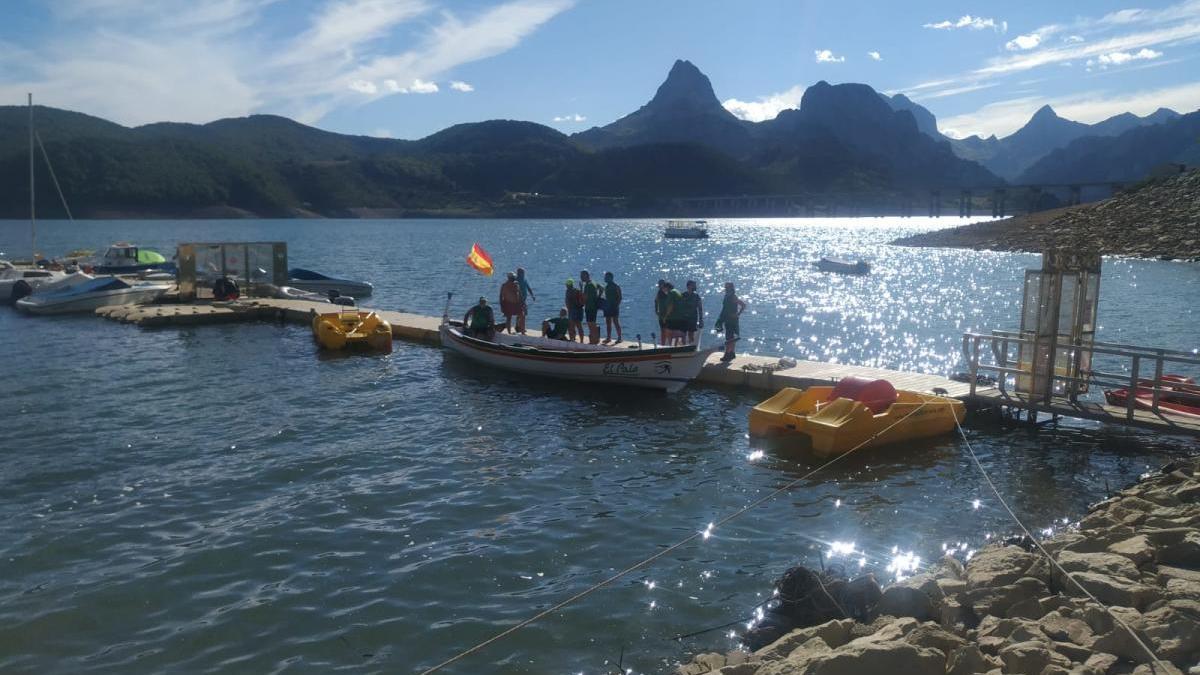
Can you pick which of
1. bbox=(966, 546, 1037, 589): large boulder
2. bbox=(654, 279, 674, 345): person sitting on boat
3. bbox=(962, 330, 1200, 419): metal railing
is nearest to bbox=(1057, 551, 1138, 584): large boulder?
bbox=(966, 546, 1037, 589): large boulder

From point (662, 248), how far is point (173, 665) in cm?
10050

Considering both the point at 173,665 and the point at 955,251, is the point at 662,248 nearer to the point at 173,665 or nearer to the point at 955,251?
the point at 955,251

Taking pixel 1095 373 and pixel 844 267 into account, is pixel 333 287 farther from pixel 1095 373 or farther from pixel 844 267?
pixel 844 267

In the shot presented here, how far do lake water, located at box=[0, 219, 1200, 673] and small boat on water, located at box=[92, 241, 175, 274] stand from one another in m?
21.5

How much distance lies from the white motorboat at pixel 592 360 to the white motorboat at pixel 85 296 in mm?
18038

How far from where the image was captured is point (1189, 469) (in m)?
11.9

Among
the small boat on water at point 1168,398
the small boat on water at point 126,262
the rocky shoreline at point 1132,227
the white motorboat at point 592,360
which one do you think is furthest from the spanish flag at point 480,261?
the rocky shoreline at point 1132,227

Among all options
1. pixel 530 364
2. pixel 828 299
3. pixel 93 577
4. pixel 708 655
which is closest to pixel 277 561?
pixel 93 577

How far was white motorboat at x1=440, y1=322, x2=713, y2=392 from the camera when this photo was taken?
1853 centimetres

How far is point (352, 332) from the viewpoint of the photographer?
2439 centimetres

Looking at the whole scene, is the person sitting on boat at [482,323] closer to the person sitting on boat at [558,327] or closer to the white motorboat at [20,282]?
the person sitting on boat at [558,327]

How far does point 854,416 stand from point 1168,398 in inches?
230

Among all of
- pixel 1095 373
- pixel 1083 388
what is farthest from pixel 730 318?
pixel 1095 373

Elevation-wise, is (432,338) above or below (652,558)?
above
